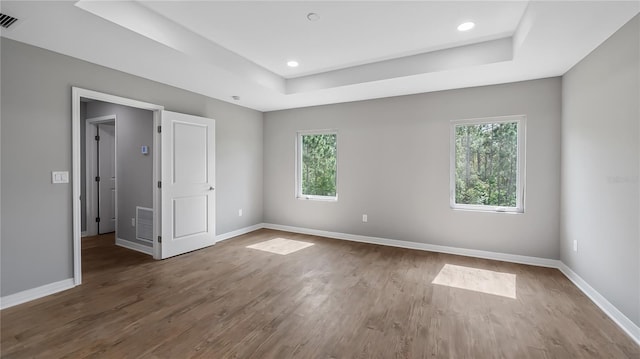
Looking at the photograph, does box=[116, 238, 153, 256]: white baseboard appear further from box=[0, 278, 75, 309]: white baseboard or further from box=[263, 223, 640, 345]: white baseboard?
box=[263, 223, 640, 345]: white baseboard

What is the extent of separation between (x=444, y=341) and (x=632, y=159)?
2130 millimetres

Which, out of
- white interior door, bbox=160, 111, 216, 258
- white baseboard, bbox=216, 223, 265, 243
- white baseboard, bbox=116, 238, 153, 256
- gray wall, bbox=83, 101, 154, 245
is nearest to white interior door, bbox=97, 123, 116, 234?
gray wall, bbox=83, 101, 154, 245

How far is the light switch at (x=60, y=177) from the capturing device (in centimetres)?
295

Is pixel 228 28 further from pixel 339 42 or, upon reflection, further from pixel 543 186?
pixel 543 186

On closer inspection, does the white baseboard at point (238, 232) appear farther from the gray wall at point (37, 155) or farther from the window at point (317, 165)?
the gray wall at point (37, 155)

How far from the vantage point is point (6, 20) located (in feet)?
7.59

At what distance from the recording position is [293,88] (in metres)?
4.50

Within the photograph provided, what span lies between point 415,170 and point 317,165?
193 centimetres

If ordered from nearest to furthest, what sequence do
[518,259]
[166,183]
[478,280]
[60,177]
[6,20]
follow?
[6,20] < [60,177] < [478,280] < [518,259] < [166,183]

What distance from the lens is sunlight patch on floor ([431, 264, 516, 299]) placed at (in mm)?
3057

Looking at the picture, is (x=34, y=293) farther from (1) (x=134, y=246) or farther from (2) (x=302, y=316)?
(2) (x=302, y=316)

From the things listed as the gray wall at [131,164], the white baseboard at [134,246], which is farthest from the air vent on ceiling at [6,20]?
the white baseboard at [134,246]

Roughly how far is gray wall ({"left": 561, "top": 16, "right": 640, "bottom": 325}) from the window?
3.39 m

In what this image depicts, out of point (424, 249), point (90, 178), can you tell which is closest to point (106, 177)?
point (90, 178)
